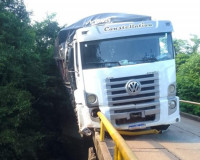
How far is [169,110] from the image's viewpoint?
252 inches

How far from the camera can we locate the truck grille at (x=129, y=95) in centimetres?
612

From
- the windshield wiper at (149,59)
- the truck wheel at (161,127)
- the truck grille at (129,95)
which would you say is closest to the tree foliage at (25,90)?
the truck grille at (129,95)

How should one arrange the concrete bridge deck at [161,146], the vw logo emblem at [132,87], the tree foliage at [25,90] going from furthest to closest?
the tree foliage at [25,90] < the vw logo emblem at [132,87] < the concrete bridge deck at [161,146]

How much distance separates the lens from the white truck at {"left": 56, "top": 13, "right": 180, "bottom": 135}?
6152 millimetres

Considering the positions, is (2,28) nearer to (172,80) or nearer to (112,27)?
(112,27)

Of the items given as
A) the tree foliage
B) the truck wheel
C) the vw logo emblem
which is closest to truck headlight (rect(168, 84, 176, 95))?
the vw logo emblem

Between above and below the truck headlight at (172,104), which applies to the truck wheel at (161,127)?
below

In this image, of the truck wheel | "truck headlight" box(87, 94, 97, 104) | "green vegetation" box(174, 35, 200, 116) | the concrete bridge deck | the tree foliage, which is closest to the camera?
the concrete bridge deck

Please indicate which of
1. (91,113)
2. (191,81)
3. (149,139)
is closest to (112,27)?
(91,113)

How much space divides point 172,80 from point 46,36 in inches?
441

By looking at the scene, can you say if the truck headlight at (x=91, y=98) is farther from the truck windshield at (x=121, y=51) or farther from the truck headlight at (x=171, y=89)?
the truck headlight at (x=171, y=89)

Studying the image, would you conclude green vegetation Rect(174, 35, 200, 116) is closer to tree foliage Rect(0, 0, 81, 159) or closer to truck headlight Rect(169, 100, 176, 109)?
tree foliage Rect(0, 0, 81, 159)

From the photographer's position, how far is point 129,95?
6129 millimetres

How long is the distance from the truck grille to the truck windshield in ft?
1.35
